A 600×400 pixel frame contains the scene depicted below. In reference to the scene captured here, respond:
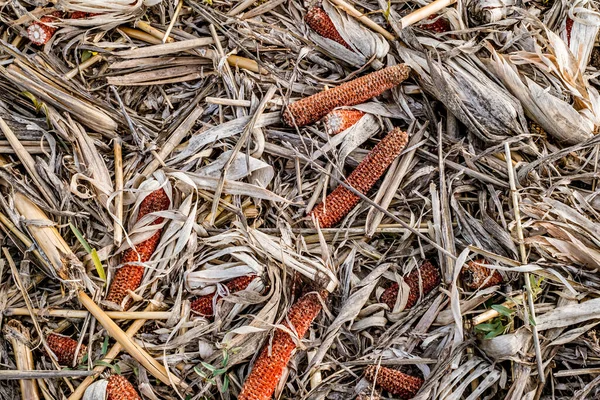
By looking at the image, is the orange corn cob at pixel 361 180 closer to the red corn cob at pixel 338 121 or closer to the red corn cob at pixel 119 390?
the red corn cob at pixel 338 121

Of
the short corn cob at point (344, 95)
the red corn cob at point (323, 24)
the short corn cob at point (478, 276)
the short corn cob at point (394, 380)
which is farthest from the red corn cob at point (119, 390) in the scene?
the red corn cob at point (323, 24)

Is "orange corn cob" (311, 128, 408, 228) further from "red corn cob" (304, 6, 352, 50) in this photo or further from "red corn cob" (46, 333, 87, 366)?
"red corn cob" (46, 333, 87, 366)

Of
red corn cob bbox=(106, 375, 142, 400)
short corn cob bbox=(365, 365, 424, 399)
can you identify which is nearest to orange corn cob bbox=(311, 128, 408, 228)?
short corn cob bbox=(365, 365, 424, 399)

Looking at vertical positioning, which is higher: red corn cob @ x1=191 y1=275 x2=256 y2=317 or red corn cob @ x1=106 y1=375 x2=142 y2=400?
red corn cob @ x1=191 y1=275 x2=256 y2=317

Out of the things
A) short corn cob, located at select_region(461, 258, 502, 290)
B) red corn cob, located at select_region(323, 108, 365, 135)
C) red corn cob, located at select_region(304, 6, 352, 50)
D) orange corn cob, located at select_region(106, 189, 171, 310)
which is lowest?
short corn cob, located at select_region(461, 258, 502, 290)

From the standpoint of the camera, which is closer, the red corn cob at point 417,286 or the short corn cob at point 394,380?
the short corn cob at point 394,380

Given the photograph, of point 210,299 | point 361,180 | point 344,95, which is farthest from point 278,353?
point 344,95
